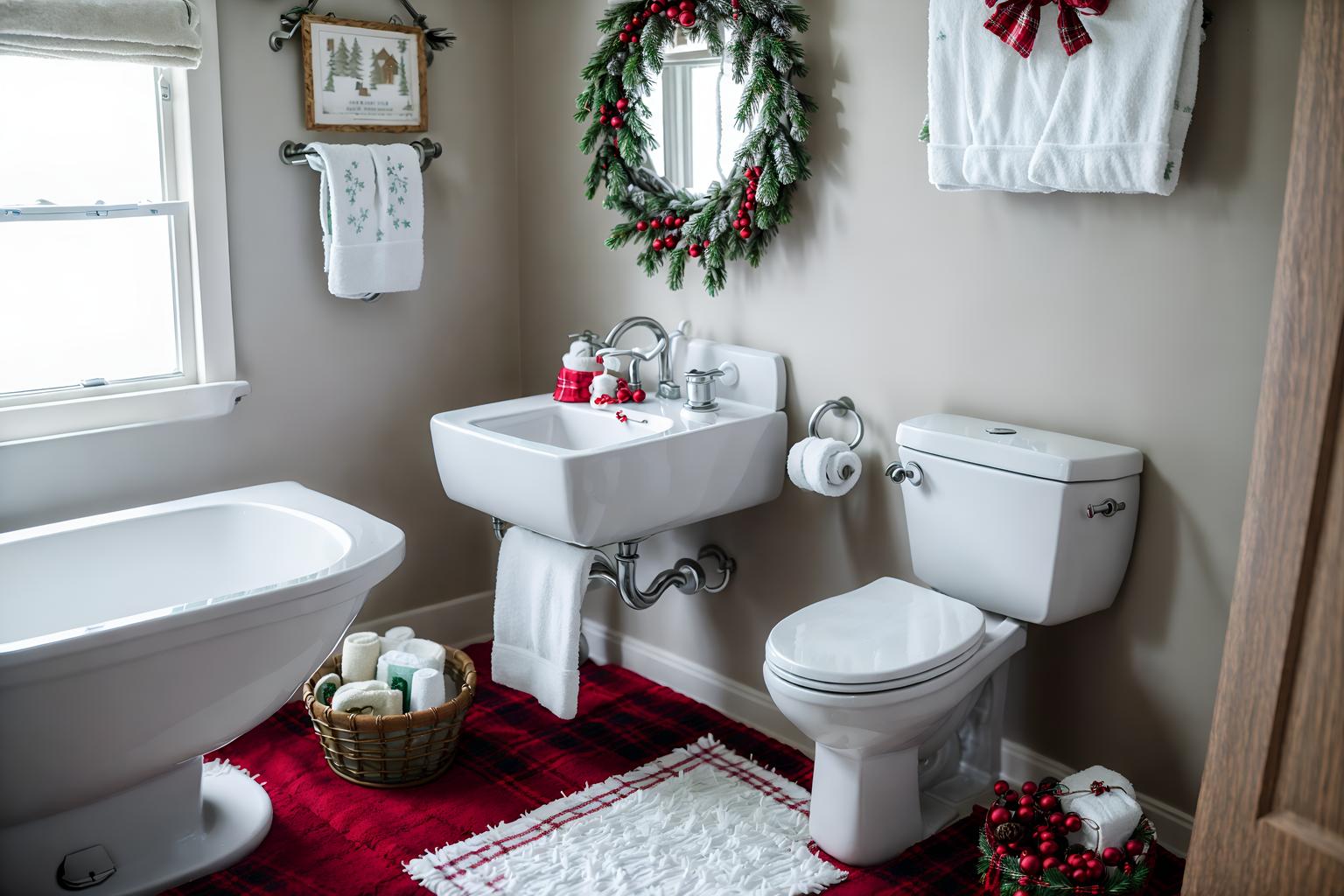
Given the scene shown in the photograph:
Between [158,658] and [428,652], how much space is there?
0.81m

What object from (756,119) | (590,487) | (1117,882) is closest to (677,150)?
(756,119)

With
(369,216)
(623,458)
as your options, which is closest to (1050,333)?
(623,458)

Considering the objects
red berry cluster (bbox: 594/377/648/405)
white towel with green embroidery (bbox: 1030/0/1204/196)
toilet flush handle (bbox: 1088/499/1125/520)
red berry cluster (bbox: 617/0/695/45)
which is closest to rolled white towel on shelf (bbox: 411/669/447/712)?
red berry cluster (bbox: 594/377/648/405)

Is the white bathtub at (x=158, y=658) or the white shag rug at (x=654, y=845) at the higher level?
the white bathtub at (x=158, y=658)

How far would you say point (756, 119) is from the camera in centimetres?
260

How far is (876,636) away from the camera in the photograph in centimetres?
224

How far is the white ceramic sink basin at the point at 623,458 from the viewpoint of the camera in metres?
2.47

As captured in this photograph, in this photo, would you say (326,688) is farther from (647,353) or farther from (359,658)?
(647,353)

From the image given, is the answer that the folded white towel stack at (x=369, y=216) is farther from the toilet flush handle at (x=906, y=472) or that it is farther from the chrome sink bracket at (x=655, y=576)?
the toilet flush handle at (x=906, y=472)

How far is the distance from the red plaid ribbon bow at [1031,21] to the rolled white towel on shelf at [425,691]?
5.64ft

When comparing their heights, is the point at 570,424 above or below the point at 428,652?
above

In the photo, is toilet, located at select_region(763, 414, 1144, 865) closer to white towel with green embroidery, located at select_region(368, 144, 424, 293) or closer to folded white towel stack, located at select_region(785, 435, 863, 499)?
folded white towel stack, located at select_region(785, 435, 863, 499)

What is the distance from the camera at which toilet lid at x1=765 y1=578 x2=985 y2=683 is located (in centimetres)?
213

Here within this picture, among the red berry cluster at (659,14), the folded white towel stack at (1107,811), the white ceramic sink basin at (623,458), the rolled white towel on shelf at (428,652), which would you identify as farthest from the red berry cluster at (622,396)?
the folded white towel stack at (1107,811)
